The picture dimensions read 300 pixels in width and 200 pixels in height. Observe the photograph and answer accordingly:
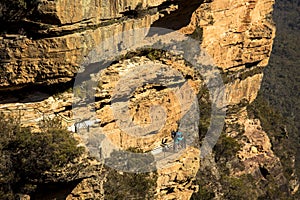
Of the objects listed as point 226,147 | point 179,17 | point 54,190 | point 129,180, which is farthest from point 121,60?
point 226,147

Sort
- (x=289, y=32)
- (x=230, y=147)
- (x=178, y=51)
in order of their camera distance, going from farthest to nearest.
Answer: (x=289, y=32), (x=230, y=147), (x=178, y=51)

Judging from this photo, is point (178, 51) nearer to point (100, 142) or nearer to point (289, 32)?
point (100, 142)

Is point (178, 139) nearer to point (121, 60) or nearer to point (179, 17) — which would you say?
point (121, 60)

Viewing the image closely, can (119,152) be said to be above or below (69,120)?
below

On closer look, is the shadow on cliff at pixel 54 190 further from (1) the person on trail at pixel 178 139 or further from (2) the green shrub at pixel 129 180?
(1) the person on trail at pixel 178 139

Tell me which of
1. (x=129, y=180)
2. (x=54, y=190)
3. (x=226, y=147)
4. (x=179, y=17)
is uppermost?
(x=179, y=17)

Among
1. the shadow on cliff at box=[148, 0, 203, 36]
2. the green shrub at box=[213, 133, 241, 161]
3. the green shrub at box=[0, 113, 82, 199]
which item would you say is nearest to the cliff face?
the shadow on cliff at box=[148, 0, 203, 36]

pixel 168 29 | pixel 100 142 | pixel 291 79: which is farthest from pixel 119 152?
pixel 291 79

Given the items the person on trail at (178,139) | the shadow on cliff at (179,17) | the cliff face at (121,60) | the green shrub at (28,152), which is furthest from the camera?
the person on trail at (178,139)

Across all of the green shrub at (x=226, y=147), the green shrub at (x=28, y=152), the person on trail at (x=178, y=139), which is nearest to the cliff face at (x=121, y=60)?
the person on trail at (x=178, y=139)
